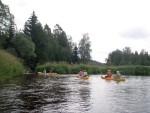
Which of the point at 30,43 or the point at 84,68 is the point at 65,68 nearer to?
the point at 84,68

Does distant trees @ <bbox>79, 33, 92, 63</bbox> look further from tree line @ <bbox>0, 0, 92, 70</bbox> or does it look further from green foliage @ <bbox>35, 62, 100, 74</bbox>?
green foliage @ <bbox>35, 62, 100, 74</bbox>

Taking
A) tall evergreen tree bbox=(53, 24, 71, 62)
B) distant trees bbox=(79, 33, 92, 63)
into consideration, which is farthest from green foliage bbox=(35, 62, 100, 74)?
distant trees bbox=(79, 33, 92, 63)

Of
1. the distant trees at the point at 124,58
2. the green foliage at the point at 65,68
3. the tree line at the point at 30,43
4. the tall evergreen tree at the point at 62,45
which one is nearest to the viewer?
the green foliage at the point at 65,68

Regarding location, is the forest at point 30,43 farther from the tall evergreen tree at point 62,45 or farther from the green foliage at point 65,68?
the green foliage at point 65,68

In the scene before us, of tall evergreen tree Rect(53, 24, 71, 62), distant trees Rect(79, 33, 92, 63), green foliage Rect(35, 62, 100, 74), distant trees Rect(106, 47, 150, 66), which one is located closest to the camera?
green foliage Rect(35, 62, 100, 74)

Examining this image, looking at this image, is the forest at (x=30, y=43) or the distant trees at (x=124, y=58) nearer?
the forest at (x=30, y=43)

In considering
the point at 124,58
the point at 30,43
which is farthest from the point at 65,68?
the point at 124,58

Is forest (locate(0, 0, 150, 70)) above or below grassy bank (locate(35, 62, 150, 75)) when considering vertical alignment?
above

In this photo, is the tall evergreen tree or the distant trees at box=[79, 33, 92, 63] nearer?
the tall evergreen tree

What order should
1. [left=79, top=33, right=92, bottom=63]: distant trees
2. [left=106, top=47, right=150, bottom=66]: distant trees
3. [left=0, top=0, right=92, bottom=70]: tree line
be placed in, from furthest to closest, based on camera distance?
[left=106, top=47, right=150, bottom=66]: distant trees → [left=79, top=33, right=92, bottom=63]: distant trees → [left=0, top=0, right=92, bottom=70]: tree line

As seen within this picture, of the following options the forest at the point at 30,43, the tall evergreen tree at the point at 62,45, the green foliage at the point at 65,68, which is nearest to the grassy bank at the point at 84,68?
the green foliage at the point at 65,68

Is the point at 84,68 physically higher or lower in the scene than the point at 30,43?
lower

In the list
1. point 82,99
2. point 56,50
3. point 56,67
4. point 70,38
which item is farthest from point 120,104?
point 70,38

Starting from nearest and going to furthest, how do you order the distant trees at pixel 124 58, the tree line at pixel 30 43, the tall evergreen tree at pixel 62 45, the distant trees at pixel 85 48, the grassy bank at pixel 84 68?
the grassy bank at pixel 84 68 < the tree line at pixel 30 43 < the tall evergreen tree at pixel 62 45 < the distant trees at pixel 85 48 < the distant trees at pixel 124 58
